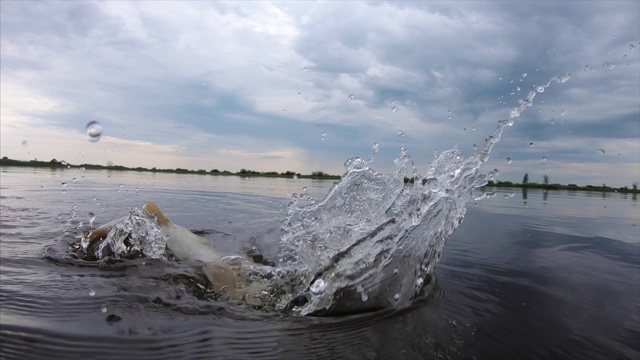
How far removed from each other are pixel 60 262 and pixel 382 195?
11.7 ft

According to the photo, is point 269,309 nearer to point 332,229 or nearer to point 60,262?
point 332,229

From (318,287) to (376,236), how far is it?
0.68 meters

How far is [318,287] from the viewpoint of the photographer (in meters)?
3.29

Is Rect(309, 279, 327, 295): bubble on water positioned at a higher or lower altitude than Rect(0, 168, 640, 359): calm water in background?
higher

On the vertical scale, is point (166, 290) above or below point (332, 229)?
below

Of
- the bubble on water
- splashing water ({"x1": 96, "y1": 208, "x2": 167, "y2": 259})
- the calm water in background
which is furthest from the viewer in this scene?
splashing water ({"x1": 96, "y1": 208, "x2": 167, "y2": 259})

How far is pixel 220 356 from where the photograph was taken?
223 cm

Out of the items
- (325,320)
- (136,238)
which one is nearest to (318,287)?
(325,320)

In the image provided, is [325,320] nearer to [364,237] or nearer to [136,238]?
[364,237]

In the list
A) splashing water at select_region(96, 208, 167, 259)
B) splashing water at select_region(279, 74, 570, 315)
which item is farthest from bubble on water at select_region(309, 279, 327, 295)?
splashing water at select_region(96, 208, 167, 259)

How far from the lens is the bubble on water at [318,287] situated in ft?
10.6

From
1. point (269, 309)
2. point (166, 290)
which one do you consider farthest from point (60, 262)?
point (269, 309)

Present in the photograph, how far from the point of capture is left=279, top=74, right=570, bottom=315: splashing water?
3270mm

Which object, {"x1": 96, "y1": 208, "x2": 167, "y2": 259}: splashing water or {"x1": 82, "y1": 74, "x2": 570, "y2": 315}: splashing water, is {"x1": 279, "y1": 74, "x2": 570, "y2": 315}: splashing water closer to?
{"x1": 82, "y1": 74, "x2": 570, "y2": 315}: splashing water
